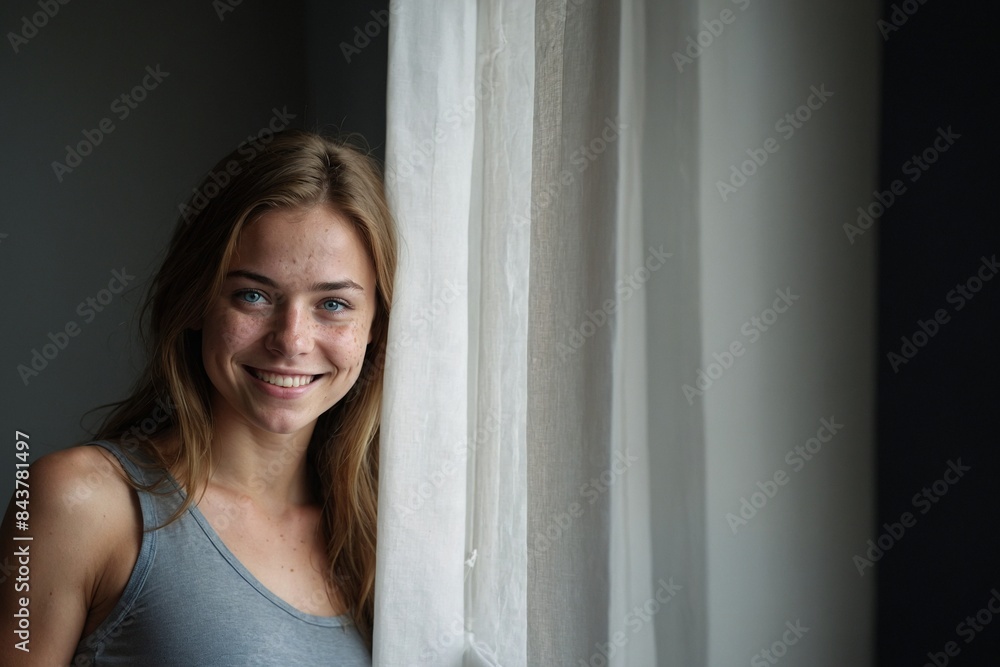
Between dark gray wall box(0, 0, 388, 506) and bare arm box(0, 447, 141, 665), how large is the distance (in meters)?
1.13

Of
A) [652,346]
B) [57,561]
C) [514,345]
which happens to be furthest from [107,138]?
[652,346]

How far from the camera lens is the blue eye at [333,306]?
106 cm

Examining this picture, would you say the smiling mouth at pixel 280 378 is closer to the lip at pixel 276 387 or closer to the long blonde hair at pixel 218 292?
the lip at pixel 276 387

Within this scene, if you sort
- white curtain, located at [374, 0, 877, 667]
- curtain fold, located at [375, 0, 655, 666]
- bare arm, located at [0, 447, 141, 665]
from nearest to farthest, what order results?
white curtain, located at [374, 0, 877, 667], curtain fold, located at [375, 0, 655, 666], bare arm, located at [0, 447, 141, 665]

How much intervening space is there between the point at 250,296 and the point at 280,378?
0.11 meters

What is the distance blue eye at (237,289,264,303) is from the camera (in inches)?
41.0

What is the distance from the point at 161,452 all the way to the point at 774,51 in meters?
0.86

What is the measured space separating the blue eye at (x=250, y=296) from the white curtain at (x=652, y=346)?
287mm

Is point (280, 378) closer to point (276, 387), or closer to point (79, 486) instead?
point (276, 387)

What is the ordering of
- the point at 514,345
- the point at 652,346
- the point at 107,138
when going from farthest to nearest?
the point at 107,138, the point at 514,345, the point at 652,346

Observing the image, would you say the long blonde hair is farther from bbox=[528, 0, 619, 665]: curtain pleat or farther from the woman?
bbox=[528, 0, 619, 665]: curtain pleat

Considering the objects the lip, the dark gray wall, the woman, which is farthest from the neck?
the dark gray wall

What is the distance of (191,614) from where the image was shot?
3.30ft

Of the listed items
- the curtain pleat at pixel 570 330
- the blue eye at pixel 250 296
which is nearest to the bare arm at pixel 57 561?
the blue eye at pixel 250 296
